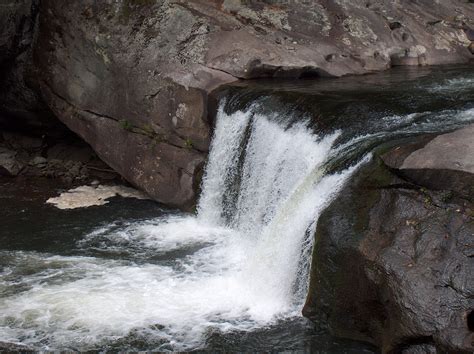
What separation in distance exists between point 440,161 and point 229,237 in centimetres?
392

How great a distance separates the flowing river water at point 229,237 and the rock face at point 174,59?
552 millimetres

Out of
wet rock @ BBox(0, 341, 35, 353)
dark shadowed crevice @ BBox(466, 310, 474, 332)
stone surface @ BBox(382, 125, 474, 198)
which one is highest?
stone surface @ BBox(382, 125, 474, 198)

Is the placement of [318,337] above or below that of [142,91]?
below

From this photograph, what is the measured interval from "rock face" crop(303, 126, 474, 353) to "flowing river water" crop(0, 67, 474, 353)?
12.5 inches

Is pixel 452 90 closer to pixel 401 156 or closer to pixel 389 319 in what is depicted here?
pixel 401 156

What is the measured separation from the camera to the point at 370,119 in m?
8.26

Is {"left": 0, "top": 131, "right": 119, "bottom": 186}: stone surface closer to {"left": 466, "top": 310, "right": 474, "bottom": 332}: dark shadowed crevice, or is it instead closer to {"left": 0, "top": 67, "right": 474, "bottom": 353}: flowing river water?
{"left": 0, "top": 67, "right": 474, "bottom": 353}: flowing river water

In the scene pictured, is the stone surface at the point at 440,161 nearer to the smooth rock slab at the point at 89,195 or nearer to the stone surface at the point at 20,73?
the smooth rock slab at the point at 89,195

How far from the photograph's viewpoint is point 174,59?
1073 centimetres

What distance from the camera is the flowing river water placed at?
21.6 ft

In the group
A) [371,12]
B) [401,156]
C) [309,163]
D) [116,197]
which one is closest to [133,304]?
[309,163]

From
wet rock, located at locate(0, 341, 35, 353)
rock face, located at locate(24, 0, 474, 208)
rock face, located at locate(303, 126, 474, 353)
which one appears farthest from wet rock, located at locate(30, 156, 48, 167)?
rock face, located at locate(303, 126, 474, 353)

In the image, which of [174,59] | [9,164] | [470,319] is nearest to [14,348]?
[470,319]

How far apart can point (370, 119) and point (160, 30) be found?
15.5 feet
